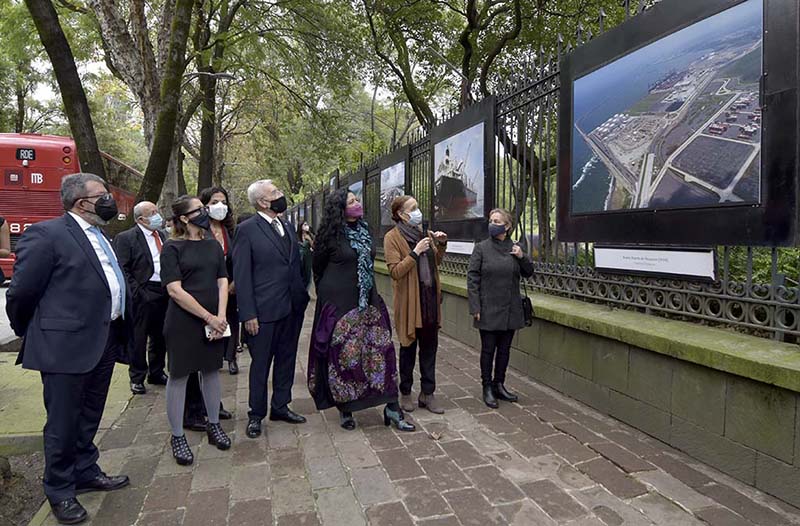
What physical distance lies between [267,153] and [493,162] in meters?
25.5

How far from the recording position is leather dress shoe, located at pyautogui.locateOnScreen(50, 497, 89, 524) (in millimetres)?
2727

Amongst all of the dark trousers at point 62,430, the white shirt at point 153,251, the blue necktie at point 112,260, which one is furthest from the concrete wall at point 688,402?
the white shirt at point 153,251

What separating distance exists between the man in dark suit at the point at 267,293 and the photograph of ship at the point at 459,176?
332 centimetres

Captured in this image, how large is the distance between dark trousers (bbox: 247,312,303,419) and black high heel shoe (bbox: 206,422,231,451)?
1.05 feet

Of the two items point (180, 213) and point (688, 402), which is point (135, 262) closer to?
point (180, 213)

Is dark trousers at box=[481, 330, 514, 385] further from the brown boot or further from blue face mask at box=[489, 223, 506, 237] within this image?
blue face mask at box=[489, 223, 506, 237]

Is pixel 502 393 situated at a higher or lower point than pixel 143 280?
lower

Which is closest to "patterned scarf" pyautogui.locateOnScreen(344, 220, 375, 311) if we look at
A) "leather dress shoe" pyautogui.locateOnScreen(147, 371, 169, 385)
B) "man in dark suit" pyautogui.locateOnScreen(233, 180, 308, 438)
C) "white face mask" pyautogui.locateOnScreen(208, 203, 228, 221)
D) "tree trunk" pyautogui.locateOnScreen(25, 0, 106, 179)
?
"man in dark suit" pyautogui.locateOnScreen(233, 180, 308, 438)

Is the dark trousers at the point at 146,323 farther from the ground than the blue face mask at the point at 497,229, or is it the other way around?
the blue face mask at the point at 497,229

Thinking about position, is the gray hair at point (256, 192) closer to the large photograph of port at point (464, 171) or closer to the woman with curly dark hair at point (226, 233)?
the woman with curly dark hair at point (226, 233)

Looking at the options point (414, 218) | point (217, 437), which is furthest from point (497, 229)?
point (217, 437)

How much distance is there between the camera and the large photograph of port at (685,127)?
3066mm

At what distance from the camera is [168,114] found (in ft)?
23.0

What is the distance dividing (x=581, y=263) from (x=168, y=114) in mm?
5634
